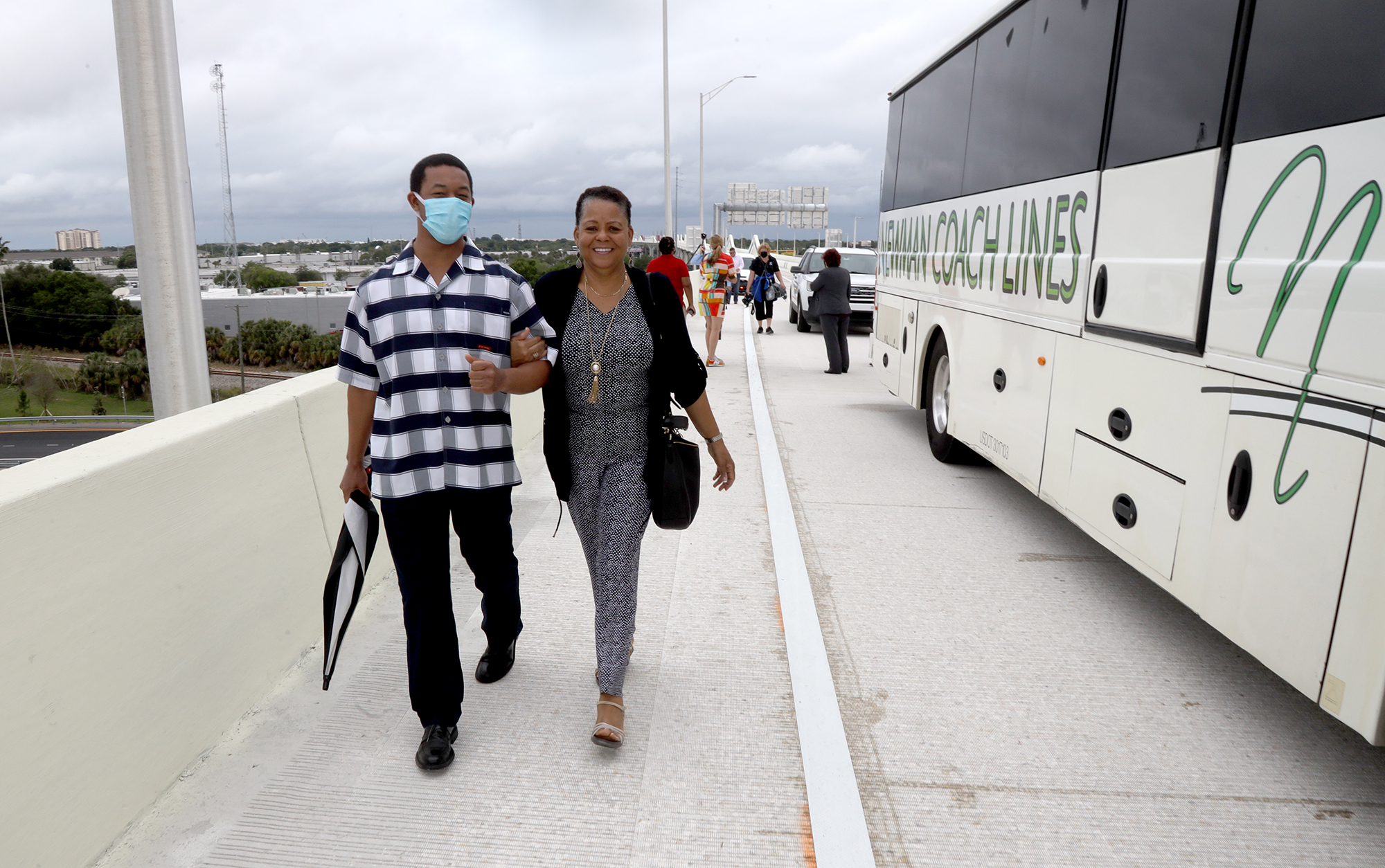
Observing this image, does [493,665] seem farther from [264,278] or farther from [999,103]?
[264,278]

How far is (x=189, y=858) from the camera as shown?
270 cm

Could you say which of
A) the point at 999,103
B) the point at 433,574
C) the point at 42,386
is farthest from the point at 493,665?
the point at 42,386

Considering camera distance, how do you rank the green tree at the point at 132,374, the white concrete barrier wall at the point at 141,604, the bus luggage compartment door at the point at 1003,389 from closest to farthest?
the white concrete barrier wall at the point at 141,604 → the bus luggage compartment door at the point at 1003,389 → the green tree at the point at 132,374

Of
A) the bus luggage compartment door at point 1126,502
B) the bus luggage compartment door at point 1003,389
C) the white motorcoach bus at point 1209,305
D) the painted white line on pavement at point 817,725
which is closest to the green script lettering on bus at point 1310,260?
the white motorcoach bus at point 1209,305

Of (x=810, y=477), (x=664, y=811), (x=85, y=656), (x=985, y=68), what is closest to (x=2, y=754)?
(x=85, y=656)

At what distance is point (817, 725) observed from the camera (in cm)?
360

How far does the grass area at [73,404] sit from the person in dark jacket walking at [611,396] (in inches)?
1310

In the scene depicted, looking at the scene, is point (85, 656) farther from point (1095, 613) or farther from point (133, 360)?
point (133, 360)

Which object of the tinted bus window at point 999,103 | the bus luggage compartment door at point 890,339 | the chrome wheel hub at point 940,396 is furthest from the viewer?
the bus luggage compartment door at point 890,339

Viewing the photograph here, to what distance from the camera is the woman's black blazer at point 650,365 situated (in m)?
3.32

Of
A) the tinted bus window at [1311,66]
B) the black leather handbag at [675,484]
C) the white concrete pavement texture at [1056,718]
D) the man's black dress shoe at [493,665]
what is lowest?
the white concrete pavement texture at [1056,718]

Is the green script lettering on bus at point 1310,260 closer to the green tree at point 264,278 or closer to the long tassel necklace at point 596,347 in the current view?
the long tassel necklace at point 596,347

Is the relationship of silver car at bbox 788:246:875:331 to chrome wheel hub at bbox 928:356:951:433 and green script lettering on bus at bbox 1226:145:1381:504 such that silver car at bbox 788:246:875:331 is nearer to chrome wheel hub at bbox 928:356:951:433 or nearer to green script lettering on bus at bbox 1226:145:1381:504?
chrome wheel hub at bbox 928:356:951:433

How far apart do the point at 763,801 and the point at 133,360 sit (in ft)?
128
